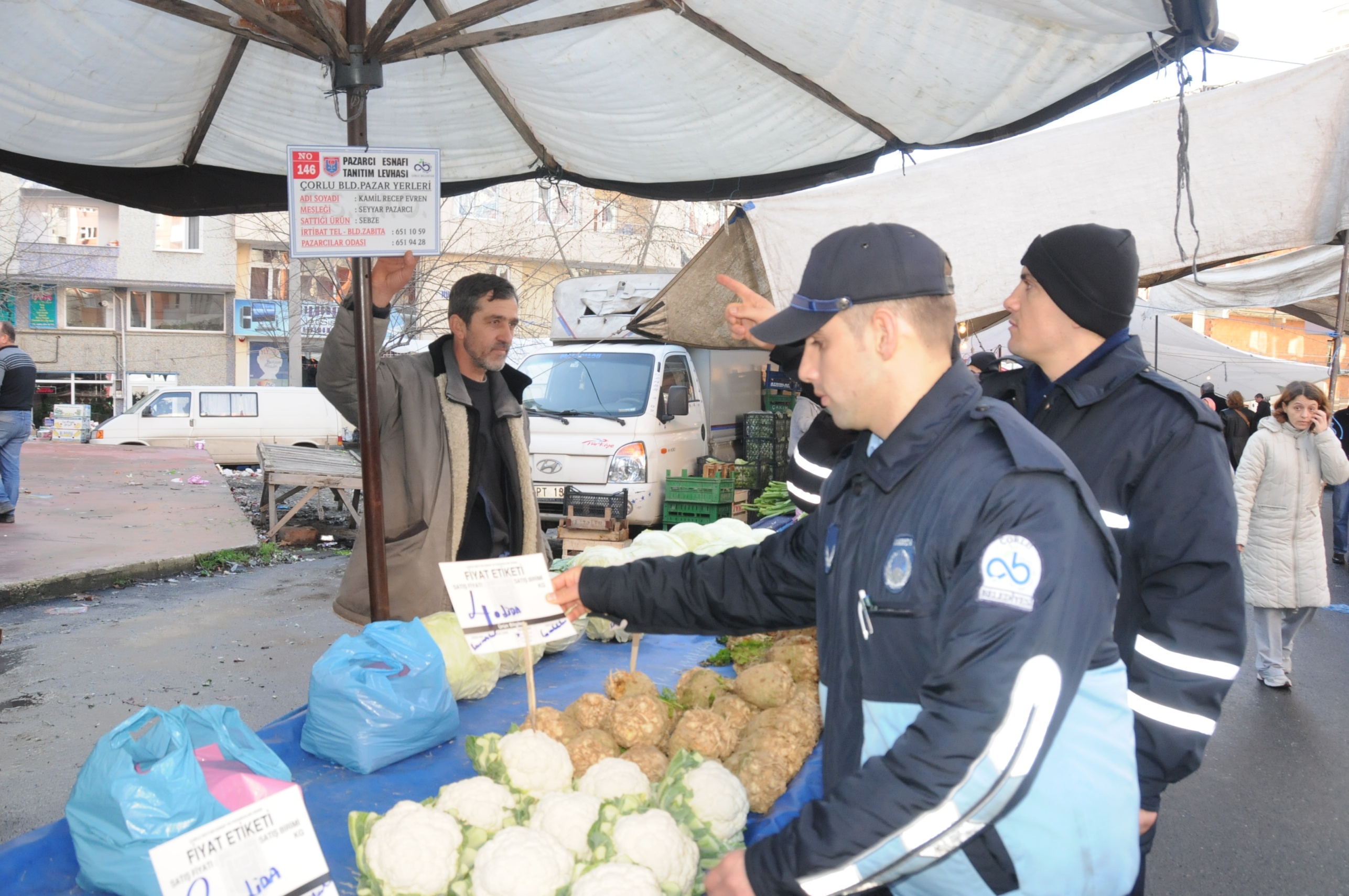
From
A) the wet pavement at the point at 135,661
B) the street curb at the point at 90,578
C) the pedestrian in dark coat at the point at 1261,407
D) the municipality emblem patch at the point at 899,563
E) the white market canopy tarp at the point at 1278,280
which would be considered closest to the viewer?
the municipality emblem patch at the point at 899,563

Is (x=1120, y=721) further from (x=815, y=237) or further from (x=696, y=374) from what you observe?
(x=696, y=374)

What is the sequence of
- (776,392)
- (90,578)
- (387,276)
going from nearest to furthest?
(387,276)
(90,578)
(776,392)

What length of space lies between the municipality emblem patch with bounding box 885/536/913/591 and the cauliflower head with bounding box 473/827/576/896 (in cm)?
91

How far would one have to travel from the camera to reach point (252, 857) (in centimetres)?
153

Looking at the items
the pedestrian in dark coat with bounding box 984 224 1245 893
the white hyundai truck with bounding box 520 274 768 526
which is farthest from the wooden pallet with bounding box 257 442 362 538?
the pedestrian in dark coat with bounding box 984 224 1245 893

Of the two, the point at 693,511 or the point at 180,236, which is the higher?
the point at 180,236

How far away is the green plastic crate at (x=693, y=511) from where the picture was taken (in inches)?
404

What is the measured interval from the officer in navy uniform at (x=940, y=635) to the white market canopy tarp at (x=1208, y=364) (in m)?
16.3

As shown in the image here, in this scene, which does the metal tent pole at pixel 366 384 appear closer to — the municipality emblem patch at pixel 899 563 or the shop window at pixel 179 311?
the municipality emblem patch at pixel 899 563

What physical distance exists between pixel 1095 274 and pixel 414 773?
2123 mm

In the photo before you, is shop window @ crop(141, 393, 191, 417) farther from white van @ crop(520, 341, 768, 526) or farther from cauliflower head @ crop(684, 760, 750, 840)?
cauliflower head @ crop(684, 760, 750, 840)

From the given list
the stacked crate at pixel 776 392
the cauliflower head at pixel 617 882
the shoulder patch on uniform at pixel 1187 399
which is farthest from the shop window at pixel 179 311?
the shoulder patch on uniform at pixel 1187 399

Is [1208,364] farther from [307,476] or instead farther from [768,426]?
[307,476]

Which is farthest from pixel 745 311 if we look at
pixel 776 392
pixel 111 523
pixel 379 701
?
pixel 111 523
